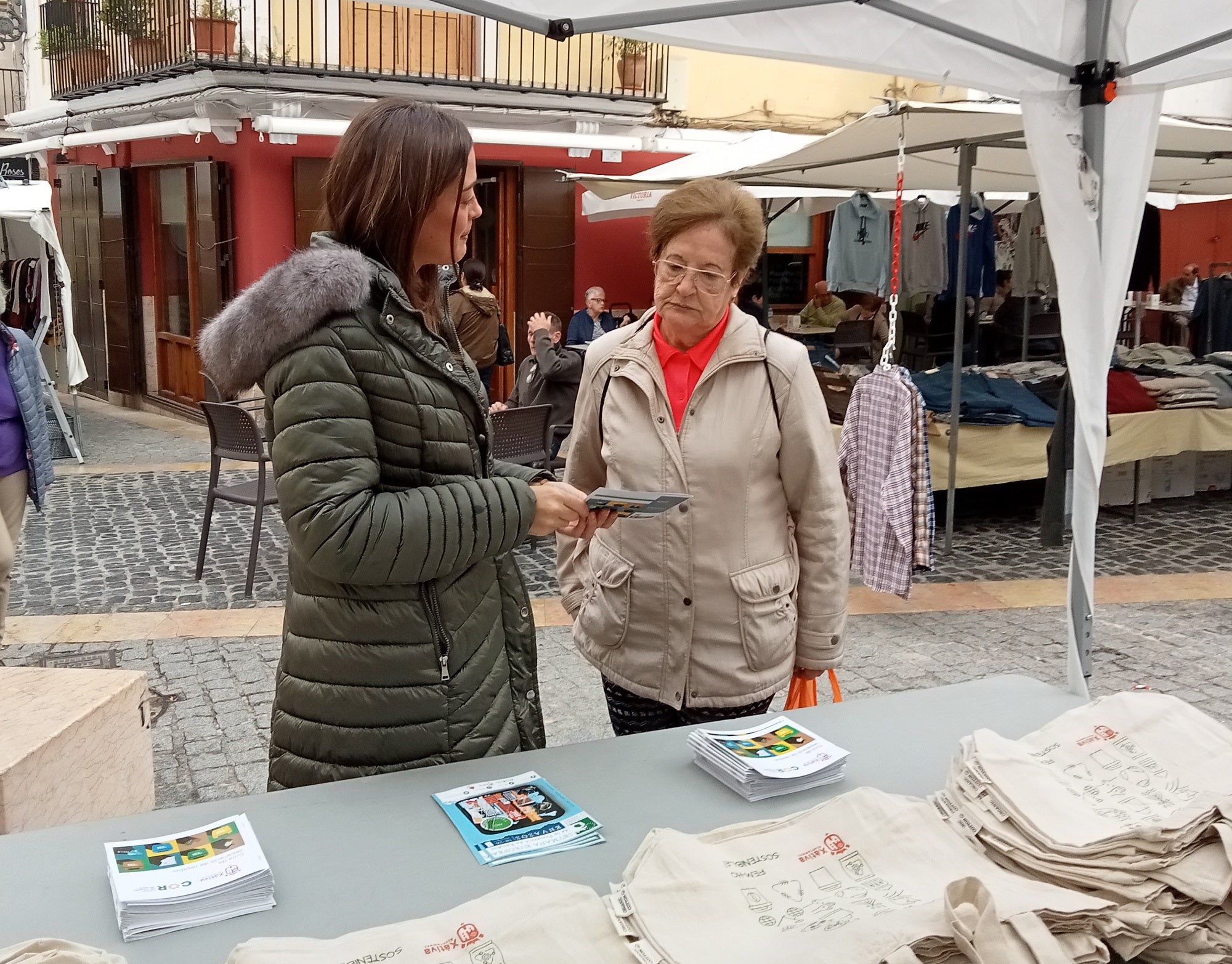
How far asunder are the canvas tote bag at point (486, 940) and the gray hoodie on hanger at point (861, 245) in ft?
32.8

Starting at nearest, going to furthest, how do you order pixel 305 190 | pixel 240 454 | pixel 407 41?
1. pixel 240 454
2. pixel 305 190
3. pixel 407 41

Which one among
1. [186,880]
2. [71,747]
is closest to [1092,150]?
[186,880]

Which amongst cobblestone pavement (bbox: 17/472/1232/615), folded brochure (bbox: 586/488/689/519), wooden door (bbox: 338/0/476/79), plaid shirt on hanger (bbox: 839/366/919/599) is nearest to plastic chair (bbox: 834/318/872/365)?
cobblestone pavement (bbox: 17/472/1232/615)

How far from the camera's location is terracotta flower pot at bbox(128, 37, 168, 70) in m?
13.7

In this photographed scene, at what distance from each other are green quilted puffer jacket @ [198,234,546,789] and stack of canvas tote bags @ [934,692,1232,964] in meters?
0.83

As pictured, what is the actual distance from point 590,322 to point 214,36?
5.15 m

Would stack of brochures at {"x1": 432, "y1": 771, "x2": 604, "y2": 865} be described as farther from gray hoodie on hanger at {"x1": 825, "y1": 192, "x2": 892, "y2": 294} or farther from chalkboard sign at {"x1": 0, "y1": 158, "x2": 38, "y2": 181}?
chalkboard sign at {"x1": 0, "y1": 158, "x2": 38, "y2": 181}

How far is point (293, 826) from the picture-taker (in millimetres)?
1829

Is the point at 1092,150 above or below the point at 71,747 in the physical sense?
above

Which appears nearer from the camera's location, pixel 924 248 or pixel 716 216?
pixel 716 216

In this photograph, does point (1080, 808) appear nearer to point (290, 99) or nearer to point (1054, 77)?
point (1054, 77)

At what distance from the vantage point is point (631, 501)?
211 cm

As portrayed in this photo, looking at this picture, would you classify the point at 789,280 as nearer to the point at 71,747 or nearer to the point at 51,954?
the point at 71,747

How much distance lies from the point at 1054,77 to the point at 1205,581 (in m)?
5.04
